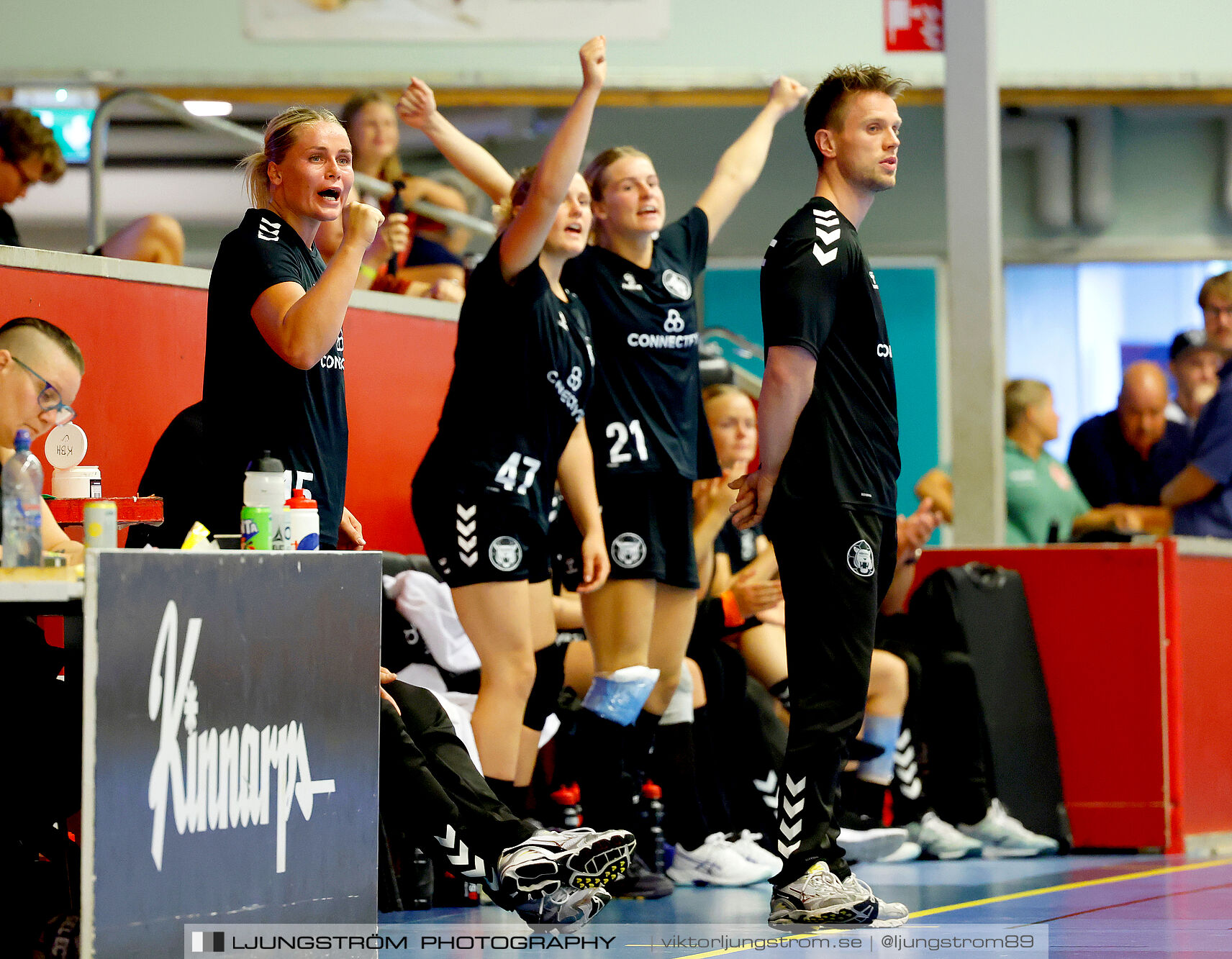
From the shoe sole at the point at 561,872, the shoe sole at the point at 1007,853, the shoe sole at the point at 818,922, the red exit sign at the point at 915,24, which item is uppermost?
the red exit sign at the point at 915,24

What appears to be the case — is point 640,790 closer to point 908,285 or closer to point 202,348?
point 202,348

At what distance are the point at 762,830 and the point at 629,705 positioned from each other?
90cm

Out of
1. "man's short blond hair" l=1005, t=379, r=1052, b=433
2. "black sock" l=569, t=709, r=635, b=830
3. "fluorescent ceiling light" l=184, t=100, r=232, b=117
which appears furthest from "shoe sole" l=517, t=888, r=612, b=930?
"fluorescent ceiling light" l=184, t=100, r=232, b=117

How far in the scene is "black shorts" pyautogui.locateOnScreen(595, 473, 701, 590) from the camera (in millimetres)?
4418

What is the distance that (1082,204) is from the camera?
10.6 m

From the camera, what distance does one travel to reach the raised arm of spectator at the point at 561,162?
12.9ft

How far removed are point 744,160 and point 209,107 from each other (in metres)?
4.99

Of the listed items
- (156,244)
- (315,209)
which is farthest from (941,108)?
(315,209)

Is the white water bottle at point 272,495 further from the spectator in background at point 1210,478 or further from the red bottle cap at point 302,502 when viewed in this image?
the spectator in background at point 1210,478

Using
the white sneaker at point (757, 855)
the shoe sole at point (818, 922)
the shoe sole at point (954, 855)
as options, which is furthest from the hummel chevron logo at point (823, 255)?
the shoe sole at point (954, 855)

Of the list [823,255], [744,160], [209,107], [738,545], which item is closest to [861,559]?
[823,255]

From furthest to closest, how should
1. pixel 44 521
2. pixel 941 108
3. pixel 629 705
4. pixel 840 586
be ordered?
pixel 941 108 → pixel 629 705 → pixel 840 586 → pixel 44 521

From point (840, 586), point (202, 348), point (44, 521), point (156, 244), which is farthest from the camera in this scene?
point (156, 244)

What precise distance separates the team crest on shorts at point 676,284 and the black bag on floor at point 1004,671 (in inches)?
61.2
